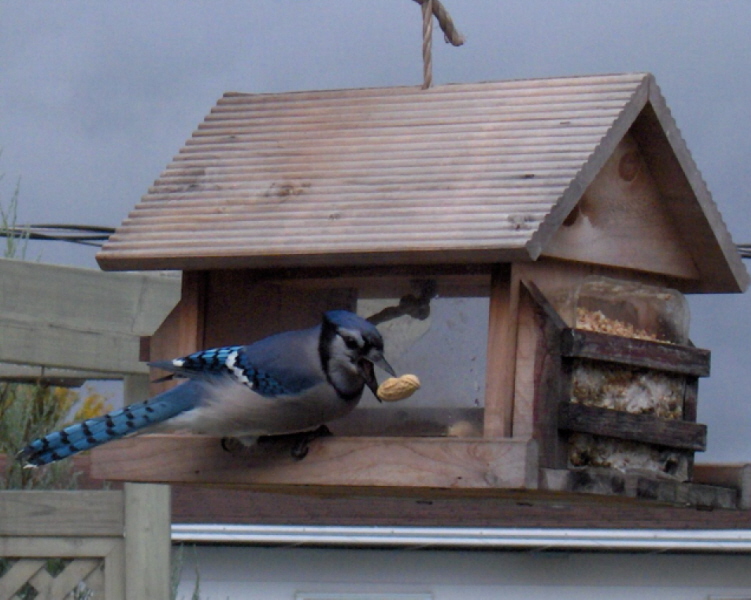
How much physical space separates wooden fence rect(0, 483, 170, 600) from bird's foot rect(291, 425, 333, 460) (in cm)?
Result: 162

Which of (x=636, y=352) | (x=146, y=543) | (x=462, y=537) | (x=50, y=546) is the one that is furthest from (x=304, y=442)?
(x=462, y=537)

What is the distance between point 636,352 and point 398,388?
58 centimetres

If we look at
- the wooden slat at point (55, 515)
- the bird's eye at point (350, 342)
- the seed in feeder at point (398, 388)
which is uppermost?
the bird's eye at point (350, 342)

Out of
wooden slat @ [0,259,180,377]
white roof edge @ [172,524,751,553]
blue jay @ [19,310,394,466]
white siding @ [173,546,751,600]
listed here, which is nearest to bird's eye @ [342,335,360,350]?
blue jay @ [19,310,394,466]

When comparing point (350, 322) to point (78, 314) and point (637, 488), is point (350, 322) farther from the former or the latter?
point (78, 314)

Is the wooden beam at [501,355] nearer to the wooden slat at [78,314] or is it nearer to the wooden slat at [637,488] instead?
the wooden slat at [637,488]

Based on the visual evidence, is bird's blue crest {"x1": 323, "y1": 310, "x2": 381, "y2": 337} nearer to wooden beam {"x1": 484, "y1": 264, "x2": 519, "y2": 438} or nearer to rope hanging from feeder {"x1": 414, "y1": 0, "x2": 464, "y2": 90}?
wooden beam {"x1": 484, "y1": 264, "x2": 519, "y2": 438}

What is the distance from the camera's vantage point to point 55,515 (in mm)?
4824

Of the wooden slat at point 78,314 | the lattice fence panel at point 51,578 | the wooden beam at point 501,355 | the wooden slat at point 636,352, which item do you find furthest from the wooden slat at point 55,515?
the wooden slat at point 636,352

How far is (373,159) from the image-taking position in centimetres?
349

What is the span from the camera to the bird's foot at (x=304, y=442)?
3295mm

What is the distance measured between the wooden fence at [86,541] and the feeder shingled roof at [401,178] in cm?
153

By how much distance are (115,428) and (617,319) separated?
118cm

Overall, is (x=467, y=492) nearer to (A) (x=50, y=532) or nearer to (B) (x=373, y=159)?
(B) (x=373, y=159)
